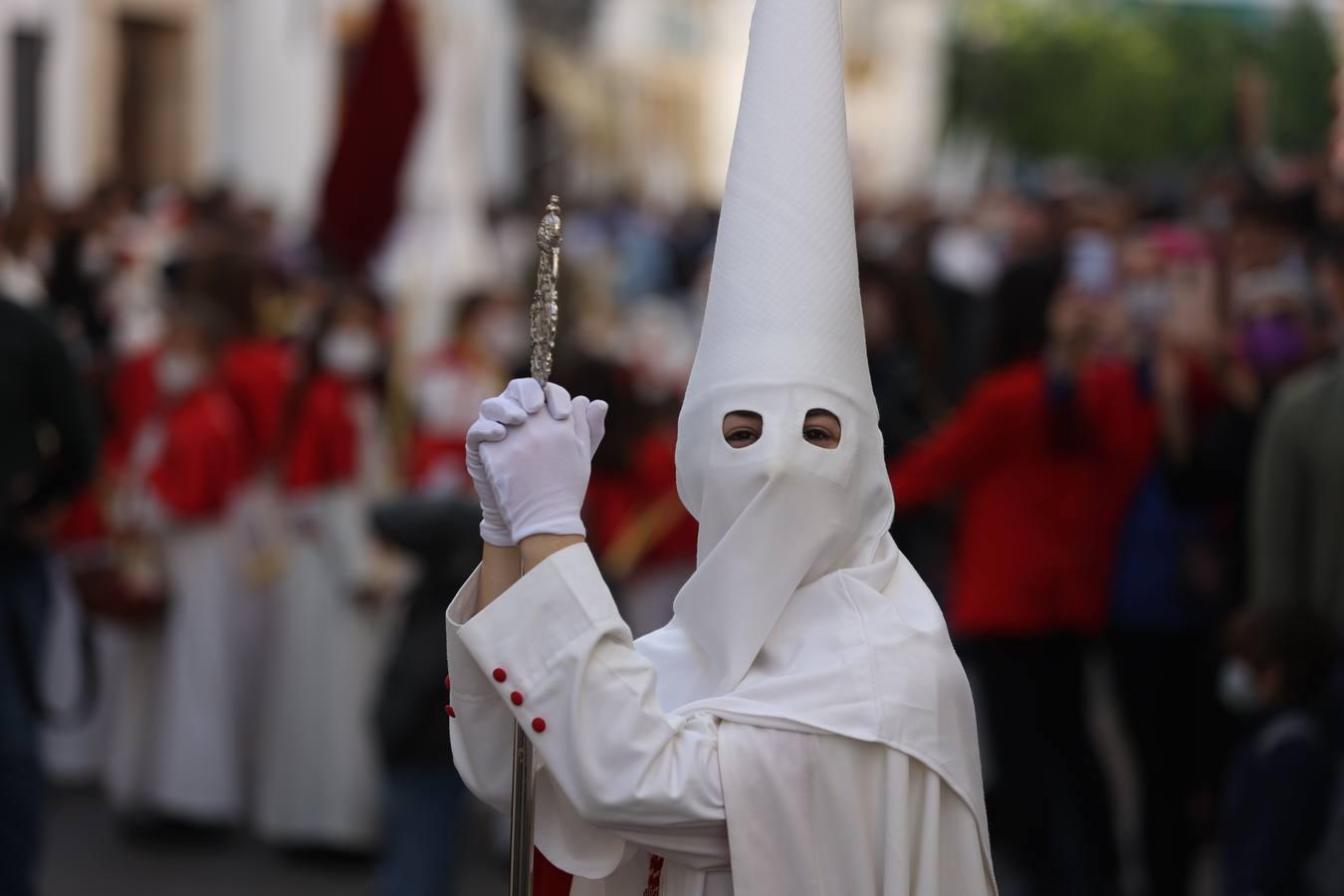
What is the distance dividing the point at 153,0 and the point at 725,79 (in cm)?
2754

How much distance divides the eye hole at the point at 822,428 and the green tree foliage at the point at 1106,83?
230 feet

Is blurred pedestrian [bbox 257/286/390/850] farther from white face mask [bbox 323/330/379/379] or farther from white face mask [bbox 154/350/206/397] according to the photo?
white face mask [bbox 154/350/206/397]

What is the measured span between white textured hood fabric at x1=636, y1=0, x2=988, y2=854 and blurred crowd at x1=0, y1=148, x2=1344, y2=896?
2.34 meters

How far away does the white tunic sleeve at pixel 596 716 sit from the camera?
275 centimetres

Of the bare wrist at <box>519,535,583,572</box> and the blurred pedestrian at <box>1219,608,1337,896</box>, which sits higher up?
the bare wrist at <box>519,535,583,572</box>

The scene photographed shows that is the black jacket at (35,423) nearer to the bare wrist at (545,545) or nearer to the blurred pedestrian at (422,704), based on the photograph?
the blurred pedestrian at (422,704)

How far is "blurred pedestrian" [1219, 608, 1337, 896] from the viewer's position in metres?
5.18

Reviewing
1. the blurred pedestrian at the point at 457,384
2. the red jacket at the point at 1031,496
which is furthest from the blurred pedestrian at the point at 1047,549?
the blurred pedestrian at the point at 457,384

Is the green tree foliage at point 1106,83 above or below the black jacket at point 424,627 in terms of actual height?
below

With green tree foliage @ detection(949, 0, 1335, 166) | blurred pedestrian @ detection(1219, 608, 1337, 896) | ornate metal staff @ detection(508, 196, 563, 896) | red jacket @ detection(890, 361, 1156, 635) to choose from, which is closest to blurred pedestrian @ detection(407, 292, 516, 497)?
red jacket @ detection(890, 361, 1156, 635)

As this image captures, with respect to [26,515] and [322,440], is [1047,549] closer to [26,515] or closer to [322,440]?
[322,440]

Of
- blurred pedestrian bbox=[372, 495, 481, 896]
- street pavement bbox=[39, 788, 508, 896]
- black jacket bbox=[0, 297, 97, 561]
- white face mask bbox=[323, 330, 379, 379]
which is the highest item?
black jacket bbox=[0, 297, 97, 561]

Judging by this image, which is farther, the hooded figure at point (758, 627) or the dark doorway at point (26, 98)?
the dark doorway at point (26, 98)

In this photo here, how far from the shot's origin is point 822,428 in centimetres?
298
